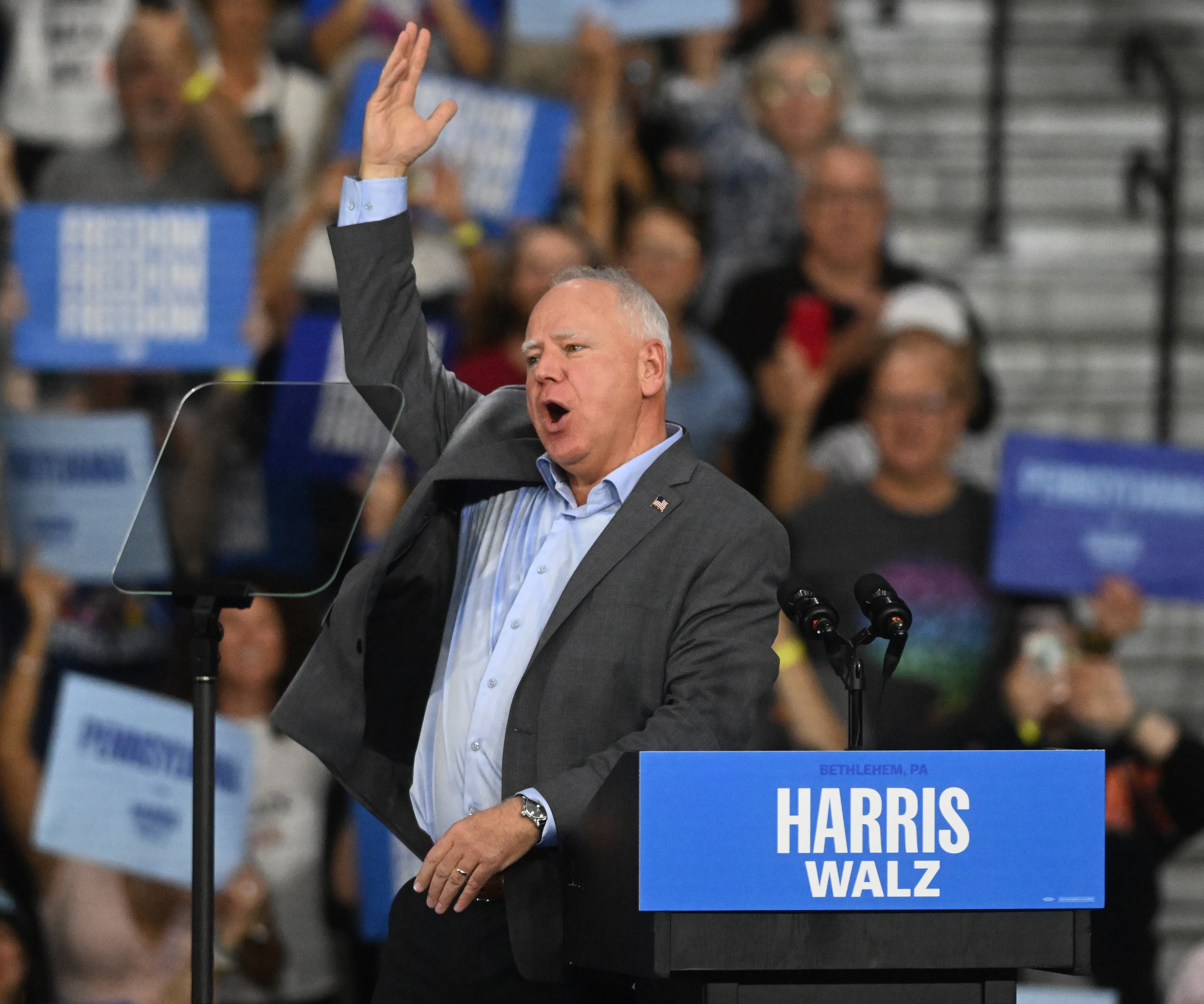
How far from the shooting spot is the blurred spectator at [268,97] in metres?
4.99

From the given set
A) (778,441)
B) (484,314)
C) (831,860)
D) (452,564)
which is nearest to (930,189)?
(778,441)

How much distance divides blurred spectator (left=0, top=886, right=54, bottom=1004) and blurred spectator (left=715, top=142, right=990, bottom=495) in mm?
2097

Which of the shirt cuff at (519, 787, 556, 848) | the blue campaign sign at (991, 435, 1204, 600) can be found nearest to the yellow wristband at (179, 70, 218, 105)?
the blue campaign sign at (991, 435, 1204, 600)

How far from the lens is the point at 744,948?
6.72 ft

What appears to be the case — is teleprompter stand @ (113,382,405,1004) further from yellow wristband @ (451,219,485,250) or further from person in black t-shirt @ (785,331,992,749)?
yellow wristband @ (451,219,485,250)

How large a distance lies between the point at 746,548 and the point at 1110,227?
416 centimetres

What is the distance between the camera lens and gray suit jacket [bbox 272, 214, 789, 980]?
2.33 metres

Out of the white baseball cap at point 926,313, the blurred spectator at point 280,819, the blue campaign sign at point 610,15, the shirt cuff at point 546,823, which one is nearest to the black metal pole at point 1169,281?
the white baseball cap at point 926,313

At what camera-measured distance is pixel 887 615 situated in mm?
2189

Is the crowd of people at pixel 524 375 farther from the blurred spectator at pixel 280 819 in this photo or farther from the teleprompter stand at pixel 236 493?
the teleprompter stand at pixel 236 493

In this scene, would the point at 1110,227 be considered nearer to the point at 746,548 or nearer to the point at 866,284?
the point at 866,284

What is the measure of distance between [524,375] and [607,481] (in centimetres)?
199

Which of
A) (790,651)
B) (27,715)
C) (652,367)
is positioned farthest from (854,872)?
(27,715)

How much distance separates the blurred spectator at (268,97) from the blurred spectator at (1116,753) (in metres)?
2.18
